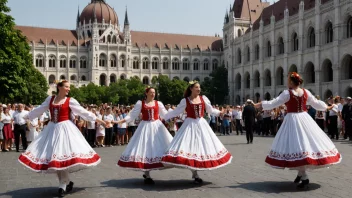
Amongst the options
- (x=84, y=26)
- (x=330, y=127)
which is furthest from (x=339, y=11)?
(x=84, y=26)

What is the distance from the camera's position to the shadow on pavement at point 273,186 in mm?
7151

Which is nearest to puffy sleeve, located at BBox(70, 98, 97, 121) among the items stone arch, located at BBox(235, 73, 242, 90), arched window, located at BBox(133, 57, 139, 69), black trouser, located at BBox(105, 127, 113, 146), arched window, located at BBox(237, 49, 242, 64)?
black trouser, located at BBox(105, 127, 113, 146)

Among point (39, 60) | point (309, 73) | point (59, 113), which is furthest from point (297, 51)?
point (39, 60)

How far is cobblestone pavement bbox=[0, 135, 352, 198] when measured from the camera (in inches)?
275

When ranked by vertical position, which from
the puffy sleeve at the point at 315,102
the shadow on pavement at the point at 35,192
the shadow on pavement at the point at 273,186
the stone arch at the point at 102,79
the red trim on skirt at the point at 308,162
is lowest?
the shadow on pavement at the point at 35,192

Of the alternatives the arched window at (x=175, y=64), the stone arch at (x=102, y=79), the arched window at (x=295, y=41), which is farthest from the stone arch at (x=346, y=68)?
the stone arch at (x=102, y=79)

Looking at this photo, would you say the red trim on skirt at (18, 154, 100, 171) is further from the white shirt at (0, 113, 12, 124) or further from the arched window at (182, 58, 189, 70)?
the arched window at (182, 58, 189, 70)

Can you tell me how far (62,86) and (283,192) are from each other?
4.18 metres

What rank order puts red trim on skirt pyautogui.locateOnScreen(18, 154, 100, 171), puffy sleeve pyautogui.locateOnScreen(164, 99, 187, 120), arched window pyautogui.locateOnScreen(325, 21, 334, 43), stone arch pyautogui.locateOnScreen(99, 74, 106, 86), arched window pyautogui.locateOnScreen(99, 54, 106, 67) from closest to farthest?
1. red trim on skirt pyautogui.locateOnScreen(18, 154, 100, 171)
2. puffy sleeve pyautogui.locateOnScreen(164, 99, 187, 120)
3. arched window pyautogui.locateOnScreen(325, 21, 334, 43)
4. arched window pyautogui.locateOnScreen(99, 54, 106, 67)
5. stone arch pyautogui.locateOnScreen(99, 74, 106, 86)

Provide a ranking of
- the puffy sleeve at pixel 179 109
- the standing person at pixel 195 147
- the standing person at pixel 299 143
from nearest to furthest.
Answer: the standing person at pixel 299 143 → the standing person at pixel 195 147 → the puffy sleeve at pixel 179 109

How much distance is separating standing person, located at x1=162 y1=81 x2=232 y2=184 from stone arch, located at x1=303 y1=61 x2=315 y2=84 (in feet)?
149

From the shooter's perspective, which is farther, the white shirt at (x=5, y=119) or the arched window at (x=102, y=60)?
the arched window at (x=102, y=60)

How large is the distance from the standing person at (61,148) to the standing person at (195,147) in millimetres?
1413

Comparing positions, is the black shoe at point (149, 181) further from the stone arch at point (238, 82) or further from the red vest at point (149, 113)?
the stone arch at point (238, 82)
